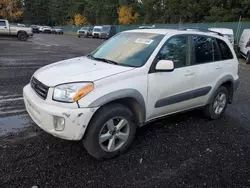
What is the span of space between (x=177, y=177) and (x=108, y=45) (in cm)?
257

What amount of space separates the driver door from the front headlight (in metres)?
0.97

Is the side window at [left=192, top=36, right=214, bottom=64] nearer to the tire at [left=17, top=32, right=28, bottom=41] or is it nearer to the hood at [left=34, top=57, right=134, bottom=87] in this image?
the hood at [left=34, top=57, right=134, bottom=87]

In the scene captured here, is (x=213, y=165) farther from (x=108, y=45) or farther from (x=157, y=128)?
(x=108, y=45)

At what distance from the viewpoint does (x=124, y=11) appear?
173 feet

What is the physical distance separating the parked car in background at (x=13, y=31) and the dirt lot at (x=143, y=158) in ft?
62.2

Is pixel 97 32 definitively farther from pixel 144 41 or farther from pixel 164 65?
pixel 164 65

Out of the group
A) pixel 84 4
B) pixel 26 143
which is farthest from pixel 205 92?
pixel 84 4

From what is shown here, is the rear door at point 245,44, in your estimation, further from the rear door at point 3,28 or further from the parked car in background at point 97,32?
the parked car in background at point 97,32

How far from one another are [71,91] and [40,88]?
21.6 inches

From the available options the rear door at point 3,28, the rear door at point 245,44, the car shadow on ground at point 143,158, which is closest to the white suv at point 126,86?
the car shadow on ground at point 143,158

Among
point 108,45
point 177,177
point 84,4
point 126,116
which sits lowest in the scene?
point 177,177

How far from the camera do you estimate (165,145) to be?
357 centimetres

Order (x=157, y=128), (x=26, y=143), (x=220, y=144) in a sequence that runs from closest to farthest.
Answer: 1. (x=26, y=143)
2. (x=220, y=144)
3. (x=157, y=128)

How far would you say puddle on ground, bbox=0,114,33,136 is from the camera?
149 inches
